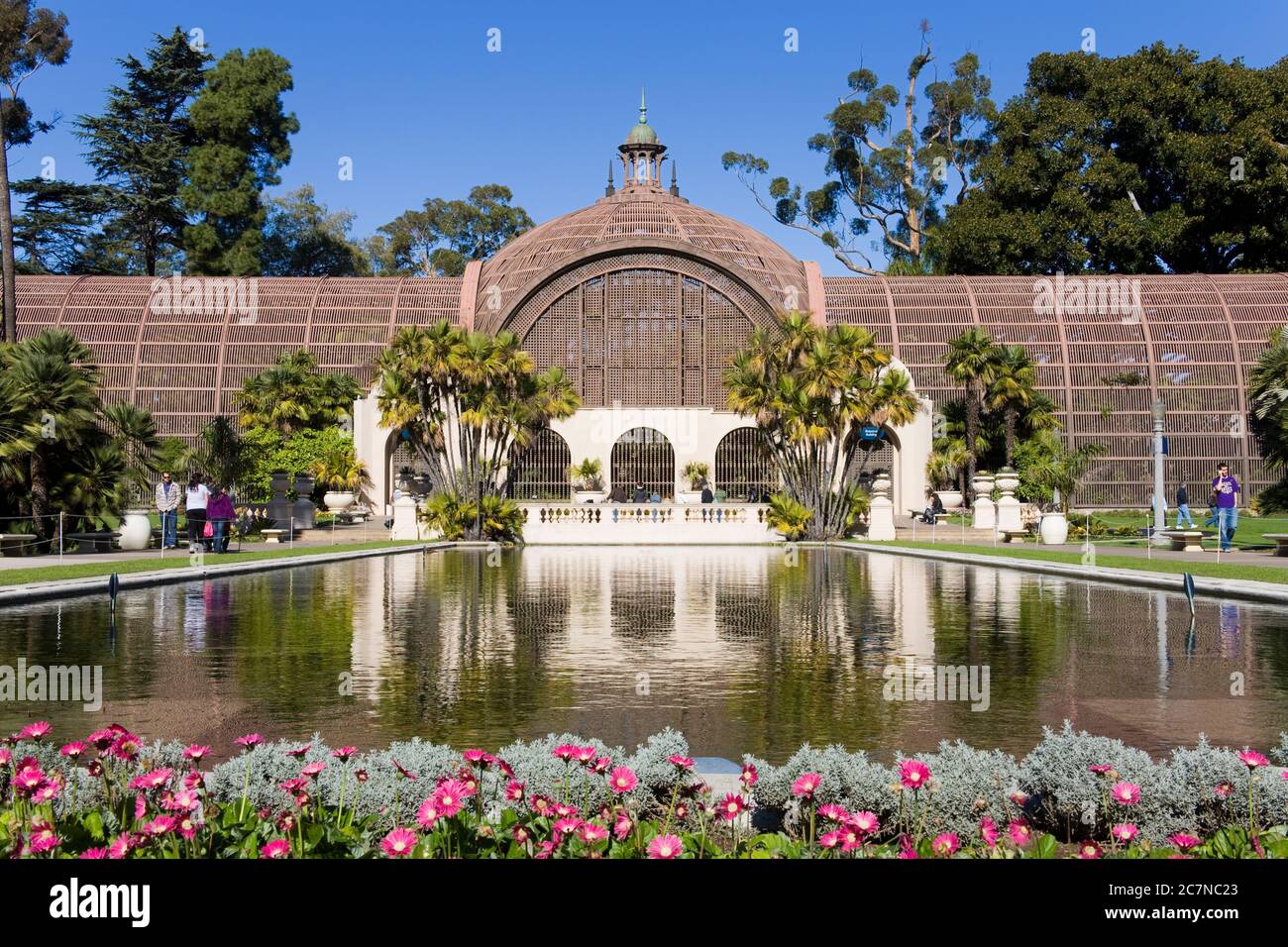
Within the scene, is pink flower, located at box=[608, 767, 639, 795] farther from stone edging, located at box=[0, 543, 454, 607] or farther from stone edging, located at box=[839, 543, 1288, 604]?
stone edging, located at box=[839, 543, 1288, 604]

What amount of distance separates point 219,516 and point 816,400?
18997 mm

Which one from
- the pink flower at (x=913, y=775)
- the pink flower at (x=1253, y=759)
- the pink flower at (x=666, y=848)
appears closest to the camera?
the pink flower at (x=666, y=848)

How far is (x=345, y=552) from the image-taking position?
29.2m

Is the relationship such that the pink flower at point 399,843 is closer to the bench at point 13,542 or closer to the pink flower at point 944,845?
the pink flower at point 944,845

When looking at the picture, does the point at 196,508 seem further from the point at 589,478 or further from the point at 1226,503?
the point at 589,478

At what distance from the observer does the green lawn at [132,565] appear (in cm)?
1964

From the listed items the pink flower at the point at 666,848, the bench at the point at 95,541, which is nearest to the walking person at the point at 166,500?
the bench at the point at 95,541

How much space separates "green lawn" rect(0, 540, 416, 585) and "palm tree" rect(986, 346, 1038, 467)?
2605 cm

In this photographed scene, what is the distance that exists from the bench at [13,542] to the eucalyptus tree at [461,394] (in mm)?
12386

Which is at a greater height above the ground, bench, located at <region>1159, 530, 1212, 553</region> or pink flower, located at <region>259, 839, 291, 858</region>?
bench, located at <region>1159, 530, 1212, 553</region>

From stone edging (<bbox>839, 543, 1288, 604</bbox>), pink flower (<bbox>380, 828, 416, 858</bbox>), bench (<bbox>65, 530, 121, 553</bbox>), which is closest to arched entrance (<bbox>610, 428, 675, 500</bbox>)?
stone edging (<bbox>839, 543, 1288, 604</bbox>)

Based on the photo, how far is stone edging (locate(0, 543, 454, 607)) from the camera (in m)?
17.3
